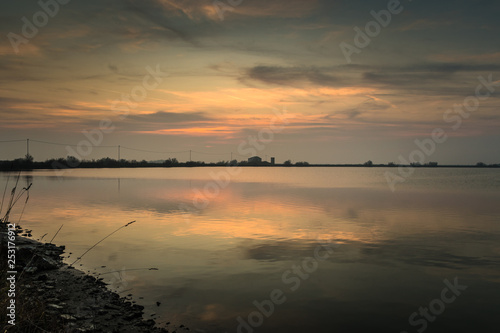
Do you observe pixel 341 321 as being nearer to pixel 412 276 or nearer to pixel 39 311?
pixel 412 276

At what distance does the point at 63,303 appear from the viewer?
1059 cm

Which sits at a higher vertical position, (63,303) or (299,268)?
(63,303)

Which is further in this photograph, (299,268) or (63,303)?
(299,268)

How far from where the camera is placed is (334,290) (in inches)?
522

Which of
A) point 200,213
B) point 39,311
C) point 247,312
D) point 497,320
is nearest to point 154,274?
point 247,312

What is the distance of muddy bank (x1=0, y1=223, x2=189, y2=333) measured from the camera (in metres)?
8.11

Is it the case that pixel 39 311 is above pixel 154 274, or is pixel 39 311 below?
above

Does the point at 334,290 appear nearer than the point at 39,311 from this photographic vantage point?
No

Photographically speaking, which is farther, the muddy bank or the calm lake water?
the calm lake water

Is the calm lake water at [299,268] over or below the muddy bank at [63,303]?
below

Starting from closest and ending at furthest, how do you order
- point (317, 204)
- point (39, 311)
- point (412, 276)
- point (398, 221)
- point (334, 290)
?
point (39, 311) < point (334, 290) < point (412, 276) < point (398, 221) < point (317, 204)

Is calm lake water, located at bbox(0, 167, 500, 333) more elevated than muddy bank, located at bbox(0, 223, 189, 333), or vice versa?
muddy bank, located at bbox(0, 223, 189, 333)

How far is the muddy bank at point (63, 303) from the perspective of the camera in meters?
8.11

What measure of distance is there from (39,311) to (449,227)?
26.6 metres
